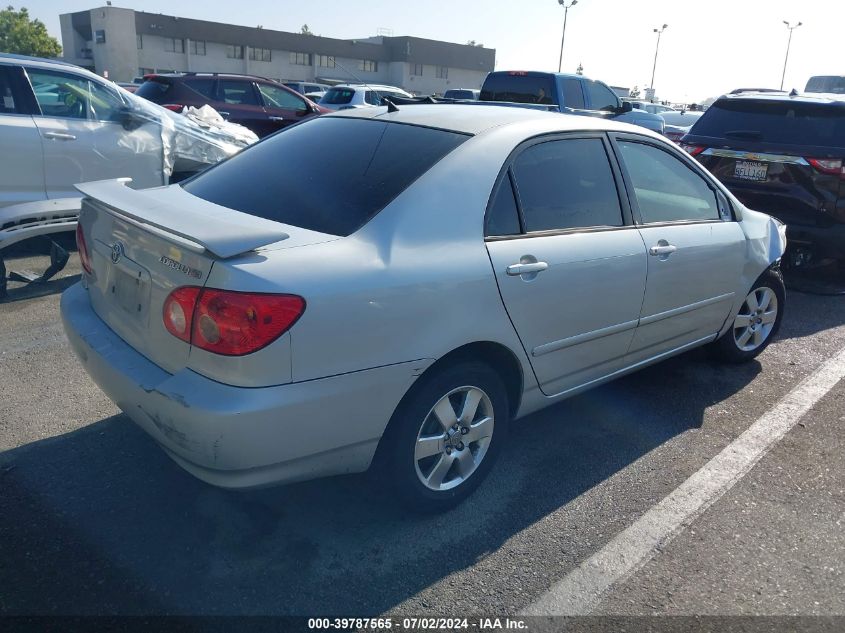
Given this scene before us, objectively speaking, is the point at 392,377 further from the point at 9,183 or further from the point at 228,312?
the point at 9,183

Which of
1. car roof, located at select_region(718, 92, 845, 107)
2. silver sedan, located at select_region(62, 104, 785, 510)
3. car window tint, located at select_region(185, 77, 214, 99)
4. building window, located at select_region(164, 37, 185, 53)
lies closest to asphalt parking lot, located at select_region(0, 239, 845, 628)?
silver sedan, located at select_region(62, 104, 785, 510)

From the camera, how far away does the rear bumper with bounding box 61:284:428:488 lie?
8.01ft

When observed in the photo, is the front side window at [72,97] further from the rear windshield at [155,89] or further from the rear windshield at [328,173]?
the rear windshield at [155,89]

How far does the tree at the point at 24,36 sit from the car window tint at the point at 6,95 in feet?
231

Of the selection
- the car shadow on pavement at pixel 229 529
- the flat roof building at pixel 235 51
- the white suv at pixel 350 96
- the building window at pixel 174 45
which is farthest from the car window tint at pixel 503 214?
the building window at pixel 174 45

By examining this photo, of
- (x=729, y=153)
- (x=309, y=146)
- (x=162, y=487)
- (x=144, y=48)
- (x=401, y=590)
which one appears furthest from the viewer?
(x=144, y=48)

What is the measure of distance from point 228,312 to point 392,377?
645 mm

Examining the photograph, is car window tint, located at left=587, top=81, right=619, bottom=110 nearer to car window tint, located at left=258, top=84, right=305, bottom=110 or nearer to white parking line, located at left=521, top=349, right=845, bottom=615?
car window tint, located at left=258, top=84, right=305, bottom=110

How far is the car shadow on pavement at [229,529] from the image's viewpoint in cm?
261

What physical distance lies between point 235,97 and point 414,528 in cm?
1187

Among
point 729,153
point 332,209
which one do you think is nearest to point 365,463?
point 332,209

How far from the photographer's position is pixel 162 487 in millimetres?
3246

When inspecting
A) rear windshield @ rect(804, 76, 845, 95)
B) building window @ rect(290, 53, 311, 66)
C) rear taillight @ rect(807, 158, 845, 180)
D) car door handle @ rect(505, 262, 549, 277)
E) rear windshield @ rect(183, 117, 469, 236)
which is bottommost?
car door handle @ rect(505, 262, 549, 277)

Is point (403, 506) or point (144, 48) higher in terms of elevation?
point (144, 48)
